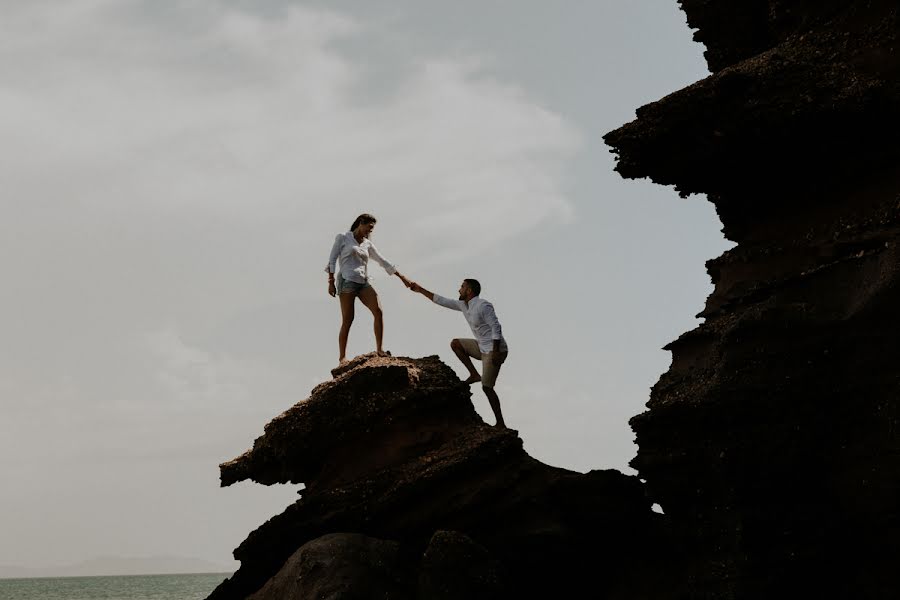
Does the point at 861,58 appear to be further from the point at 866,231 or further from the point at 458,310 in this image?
the point at 458,310

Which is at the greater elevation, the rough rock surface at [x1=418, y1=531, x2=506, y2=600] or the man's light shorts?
the man's light shorts

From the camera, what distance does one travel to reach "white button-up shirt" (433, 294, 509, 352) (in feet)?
57.1

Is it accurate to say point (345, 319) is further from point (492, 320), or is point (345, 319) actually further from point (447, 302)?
point (492, 320)

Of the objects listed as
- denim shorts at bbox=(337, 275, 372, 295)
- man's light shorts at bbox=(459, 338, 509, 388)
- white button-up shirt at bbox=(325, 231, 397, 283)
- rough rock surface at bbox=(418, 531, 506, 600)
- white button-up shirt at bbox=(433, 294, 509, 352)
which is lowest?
rough rock surface at bbox=(418, 531, 506, 600)

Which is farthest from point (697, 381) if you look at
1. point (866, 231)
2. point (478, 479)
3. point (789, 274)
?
point (478, 479)

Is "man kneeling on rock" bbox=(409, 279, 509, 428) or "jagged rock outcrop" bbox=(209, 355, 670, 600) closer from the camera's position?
"jagged rock outcrop" bbox=(209, 355, 670, 600)

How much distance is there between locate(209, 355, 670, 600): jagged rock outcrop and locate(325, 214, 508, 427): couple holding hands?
1.66 feet

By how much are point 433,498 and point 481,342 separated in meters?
2.96

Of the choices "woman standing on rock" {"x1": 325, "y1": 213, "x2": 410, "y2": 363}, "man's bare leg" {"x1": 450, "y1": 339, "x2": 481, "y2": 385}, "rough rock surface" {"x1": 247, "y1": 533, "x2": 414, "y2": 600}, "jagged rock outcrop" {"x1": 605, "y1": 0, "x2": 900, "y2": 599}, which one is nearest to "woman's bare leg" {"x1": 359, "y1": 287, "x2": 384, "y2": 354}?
"woman standing on rock" {"x1": 325, "y1": 213, "x2": 410, "y2": 363}

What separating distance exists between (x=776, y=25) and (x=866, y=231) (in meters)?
4.07

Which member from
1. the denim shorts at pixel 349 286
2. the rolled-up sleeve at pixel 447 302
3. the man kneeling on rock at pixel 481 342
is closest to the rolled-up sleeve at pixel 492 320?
the man kneeling on rock at pixel 481 342

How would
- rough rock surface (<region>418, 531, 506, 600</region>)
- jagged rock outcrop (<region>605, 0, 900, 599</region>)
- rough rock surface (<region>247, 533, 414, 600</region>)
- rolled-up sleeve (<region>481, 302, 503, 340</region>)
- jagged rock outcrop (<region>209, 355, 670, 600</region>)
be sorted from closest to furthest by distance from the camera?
1. jagged rock outcrop (<region>605, 0, 900, 599</region>)
2. rough rock surface (<region>418, 531, 506, 600</region>)
3. rough rock surface (<region>247, 533, 414, 600</region>)
4. jagged rock outcrop (<region>209, 355, 670, 600</region>)
5. rolled-up sleeve (<region>481, 302, 503, 340</region>)

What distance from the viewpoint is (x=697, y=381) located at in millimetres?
13555

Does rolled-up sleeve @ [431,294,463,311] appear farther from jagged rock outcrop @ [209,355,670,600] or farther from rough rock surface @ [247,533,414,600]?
rough rock surface @ [247,533,414,600]
